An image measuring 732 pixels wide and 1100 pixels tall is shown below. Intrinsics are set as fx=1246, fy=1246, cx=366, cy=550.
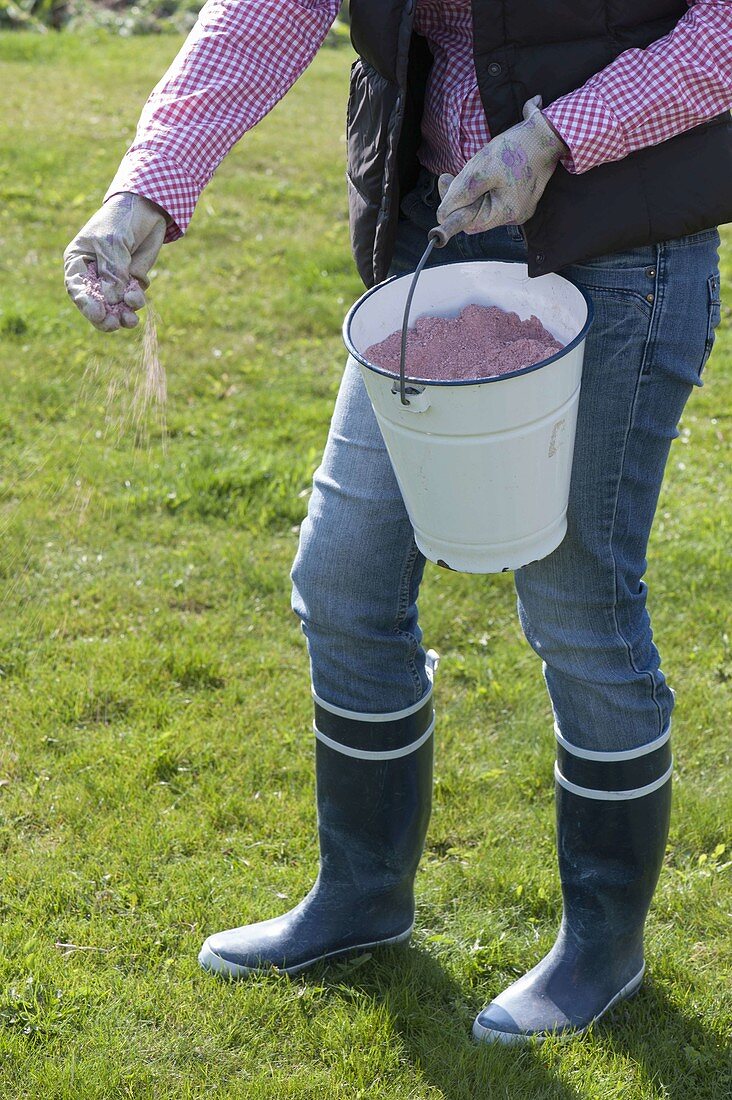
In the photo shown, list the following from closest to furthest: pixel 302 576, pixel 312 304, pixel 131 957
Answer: pixel 302 576
pixel 131 957
pixel 312 304

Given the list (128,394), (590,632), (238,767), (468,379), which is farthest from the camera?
(128,394)

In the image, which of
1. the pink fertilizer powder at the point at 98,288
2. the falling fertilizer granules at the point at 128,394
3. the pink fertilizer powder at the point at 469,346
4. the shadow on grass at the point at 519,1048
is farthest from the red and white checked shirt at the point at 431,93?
the shadow on grass at the point at 519,1048

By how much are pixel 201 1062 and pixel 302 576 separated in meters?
0.82

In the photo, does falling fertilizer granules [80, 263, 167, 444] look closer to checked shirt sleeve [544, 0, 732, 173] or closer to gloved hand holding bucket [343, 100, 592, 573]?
gloved hand holding bucket [343, 100, 592, 573]

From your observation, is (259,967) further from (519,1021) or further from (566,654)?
(566,654)

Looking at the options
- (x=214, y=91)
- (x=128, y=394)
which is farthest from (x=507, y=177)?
(x=128, y=394)

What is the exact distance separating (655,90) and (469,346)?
1.37 ft

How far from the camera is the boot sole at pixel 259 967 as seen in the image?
222 centimetres

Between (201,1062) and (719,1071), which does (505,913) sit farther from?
(201,1062)

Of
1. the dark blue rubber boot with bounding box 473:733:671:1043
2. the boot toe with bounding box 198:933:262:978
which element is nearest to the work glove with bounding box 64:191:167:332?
the dark blue rubber boot with bounding box 473:733:671:1043

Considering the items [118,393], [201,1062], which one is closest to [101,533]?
[118,393]

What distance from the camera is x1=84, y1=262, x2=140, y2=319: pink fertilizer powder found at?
1672mm

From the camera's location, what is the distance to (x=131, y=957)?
226 cm

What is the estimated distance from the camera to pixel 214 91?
182cm
